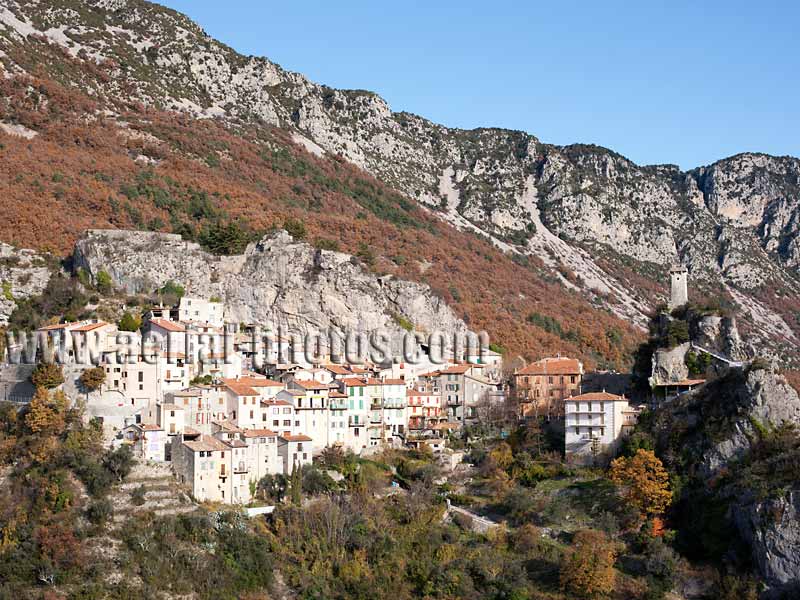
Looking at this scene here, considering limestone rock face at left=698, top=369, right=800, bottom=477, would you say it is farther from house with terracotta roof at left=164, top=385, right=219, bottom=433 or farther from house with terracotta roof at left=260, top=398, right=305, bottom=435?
house with terracotta roof at left=164, top=385, right=219, bottom=433

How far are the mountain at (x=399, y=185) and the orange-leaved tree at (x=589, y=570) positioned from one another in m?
39.7

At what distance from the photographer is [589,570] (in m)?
51.0

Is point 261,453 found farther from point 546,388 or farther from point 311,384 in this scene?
point 546,388

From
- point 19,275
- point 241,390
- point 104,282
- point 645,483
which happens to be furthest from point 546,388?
point 19,275

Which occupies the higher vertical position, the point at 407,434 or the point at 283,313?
the point at 283,313

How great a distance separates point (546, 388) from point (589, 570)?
1748cm

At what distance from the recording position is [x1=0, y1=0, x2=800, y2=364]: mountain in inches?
3949

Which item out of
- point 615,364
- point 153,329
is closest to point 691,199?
point 615,364

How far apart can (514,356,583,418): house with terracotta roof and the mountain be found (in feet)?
76.9

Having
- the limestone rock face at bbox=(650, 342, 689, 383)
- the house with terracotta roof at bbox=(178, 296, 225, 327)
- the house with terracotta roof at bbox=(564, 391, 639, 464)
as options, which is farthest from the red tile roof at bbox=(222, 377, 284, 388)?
the limestone rock face at bbox=(650, 342, 689, 383)

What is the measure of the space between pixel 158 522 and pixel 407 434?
698 inches

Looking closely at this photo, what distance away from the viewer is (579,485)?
58.0 meters

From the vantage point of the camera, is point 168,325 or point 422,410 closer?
point 168,325

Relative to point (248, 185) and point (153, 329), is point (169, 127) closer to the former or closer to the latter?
point (248, 185)
